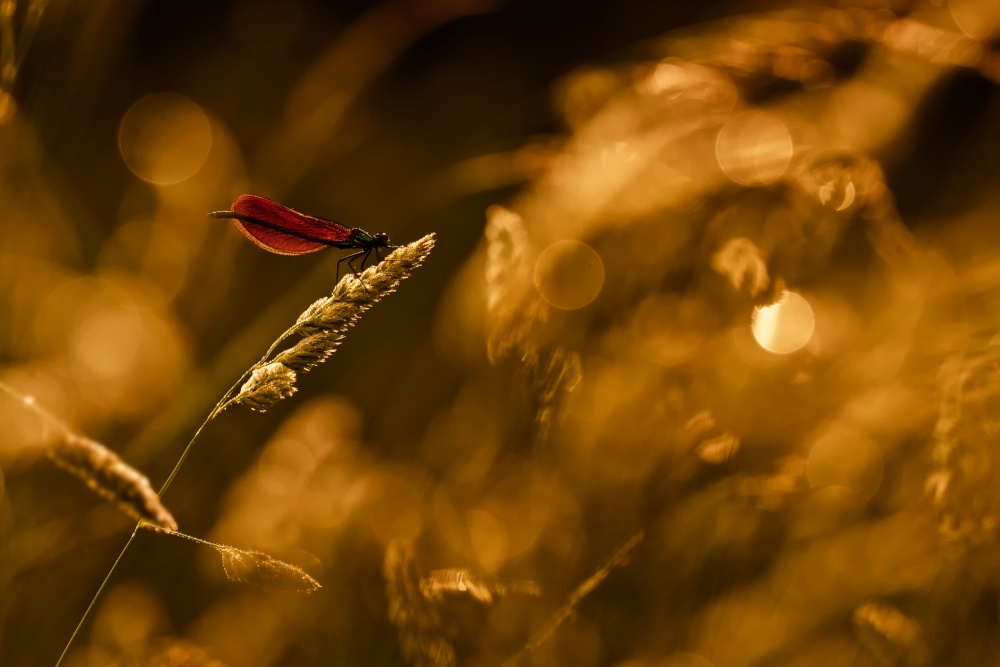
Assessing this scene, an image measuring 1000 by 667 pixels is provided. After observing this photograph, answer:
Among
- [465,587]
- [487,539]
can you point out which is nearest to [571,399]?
[487,539]

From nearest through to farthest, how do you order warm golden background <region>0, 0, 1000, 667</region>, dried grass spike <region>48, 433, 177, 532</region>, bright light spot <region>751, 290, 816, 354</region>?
1. dried grass spike <region>48, 433, 177, 532</region>
2. warm golden background <region>0, 0, 1000, 667</region>
3. bright light spot <region>751, 290, 816, 354</region>

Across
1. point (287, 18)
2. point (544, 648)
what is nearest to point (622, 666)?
point (544, 648)

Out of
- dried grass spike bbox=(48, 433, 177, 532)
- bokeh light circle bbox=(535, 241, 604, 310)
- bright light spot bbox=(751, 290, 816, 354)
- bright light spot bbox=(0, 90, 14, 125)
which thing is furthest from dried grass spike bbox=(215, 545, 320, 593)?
bright light spot bbox=(751, 290, 816, 354)

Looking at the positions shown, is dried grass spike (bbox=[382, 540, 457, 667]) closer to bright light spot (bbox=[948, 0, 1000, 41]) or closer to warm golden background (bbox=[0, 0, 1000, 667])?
warm golden background (bbox=[0, 0, 1000, 667])

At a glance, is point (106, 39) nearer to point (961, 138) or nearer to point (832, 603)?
point (832, 603)

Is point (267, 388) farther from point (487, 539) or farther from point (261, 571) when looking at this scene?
point (487, 539)
